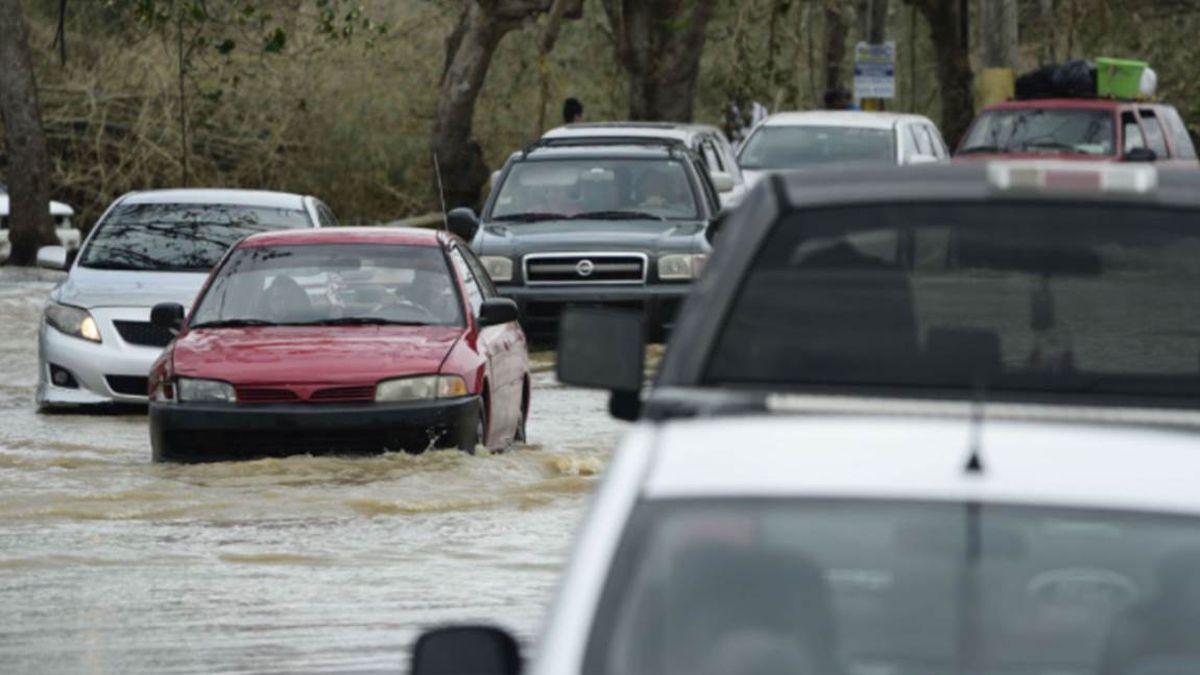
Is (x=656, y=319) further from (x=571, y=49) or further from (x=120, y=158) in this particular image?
(x=571, y=49)

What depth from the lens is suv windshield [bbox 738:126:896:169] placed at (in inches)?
1169

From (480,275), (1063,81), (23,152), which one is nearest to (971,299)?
(480,275)

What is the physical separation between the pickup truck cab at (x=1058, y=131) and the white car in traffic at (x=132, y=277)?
12.8m

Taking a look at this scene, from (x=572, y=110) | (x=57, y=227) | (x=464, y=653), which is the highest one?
(x=464, y=653)

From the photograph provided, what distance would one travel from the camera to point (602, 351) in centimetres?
686

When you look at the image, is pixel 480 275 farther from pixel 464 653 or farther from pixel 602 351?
pixel 464 653

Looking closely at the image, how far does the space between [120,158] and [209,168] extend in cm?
118

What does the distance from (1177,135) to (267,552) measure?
21517 mm

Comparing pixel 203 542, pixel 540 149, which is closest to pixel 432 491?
pixel 203 542

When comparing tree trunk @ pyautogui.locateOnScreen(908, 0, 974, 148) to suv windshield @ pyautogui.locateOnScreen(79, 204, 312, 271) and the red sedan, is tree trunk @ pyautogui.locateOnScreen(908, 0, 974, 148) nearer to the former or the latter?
suv windshield @ pyautogui.locateOnScreen(79, 204, 312, 271)

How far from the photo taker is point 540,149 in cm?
2458

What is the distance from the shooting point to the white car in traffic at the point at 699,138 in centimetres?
2533

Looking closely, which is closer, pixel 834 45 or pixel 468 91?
pixel 468 91

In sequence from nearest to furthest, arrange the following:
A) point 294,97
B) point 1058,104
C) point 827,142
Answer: point 827,142 < point 1058,104 < point 294,97
